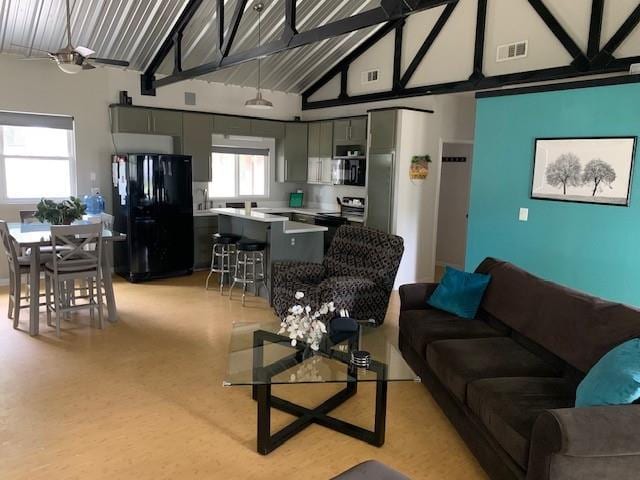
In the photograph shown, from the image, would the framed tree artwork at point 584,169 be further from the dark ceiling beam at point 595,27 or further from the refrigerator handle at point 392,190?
the refrigerator handle at point 392,190

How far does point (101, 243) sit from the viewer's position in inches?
183

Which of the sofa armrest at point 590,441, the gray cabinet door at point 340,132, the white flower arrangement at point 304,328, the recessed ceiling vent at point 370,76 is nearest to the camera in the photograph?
the sofa armrest at point 590,441

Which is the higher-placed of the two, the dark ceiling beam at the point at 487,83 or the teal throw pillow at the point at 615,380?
the dark ceiling beam at the point at 487,83

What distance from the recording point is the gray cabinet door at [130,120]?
6438mm

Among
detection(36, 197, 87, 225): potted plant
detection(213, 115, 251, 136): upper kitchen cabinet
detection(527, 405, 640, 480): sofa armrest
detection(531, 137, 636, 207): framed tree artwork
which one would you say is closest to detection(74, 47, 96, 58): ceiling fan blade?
detection(36, 197, 87, 225): potted plant

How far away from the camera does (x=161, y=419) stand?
→ 307 centimetres

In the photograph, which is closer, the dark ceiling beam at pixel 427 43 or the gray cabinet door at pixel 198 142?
the dark ceiling beam at pixel 427 43

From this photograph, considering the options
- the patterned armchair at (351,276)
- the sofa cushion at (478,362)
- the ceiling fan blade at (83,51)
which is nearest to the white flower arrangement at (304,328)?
the sofa cushion at (478,362)

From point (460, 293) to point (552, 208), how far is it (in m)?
1.41

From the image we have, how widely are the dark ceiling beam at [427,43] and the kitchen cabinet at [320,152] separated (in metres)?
1.43

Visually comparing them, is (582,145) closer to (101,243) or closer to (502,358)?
(502,358)

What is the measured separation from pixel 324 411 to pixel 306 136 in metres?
5.72

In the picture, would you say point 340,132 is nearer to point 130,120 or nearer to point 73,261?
point 130,120

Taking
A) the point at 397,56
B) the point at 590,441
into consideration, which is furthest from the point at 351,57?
the point at 590,441
